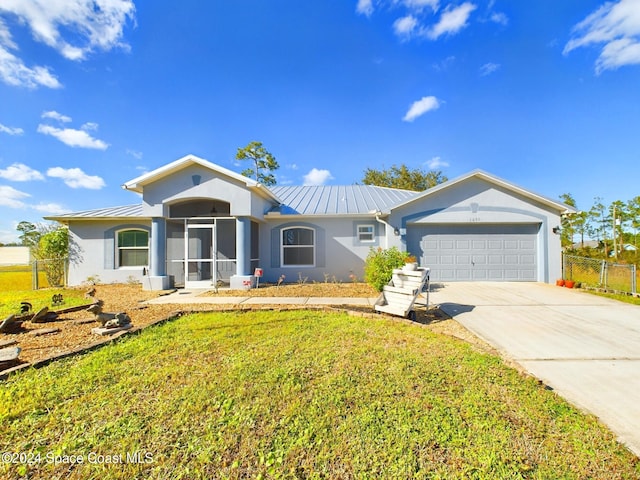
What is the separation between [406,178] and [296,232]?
22.8 metres

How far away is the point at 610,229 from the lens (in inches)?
1016

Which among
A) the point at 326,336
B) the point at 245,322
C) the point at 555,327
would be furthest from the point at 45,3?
the point at 555,327

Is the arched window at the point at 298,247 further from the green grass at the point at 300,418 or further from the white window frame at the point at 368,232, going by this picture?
the green grass at the point at 300,418

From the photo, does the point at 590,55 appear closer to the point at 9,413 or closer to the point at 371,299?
the point at 371,299

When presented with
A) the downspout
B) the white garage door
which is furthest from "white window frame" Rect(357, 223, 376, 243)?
the white garage door

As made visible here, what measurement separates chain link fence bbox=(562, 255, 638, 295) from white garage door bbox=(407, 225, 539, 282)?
115cm

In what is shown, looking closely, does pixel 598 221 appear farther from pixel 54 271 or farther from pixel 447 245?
pixel 54 271

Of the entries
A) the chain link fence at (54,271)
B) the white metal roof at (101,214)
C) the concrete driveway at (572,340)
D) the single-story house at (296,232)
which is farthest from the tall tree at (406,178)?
the chain link fence at (54,271)

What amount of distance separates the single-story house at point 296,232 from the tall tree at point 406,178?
63.6 feet

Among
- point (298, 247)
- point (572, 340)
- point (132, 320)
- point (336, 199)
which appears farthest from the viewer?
point (336, 199)

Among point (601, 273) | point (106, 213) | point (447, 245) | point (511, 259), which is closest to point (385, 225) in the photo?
point (447, 245)

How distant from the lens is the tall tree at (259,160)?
27.2 m

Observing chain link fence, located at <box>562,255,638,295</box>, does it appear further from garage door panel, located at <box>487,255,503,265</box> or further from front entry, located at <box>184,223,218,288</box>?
front entry, located at <box>184,223,218,288</box>

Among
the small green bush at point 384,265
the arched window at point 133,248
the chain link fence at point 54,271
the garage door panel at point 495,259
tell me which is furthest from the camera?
the arched window at point 133,248
